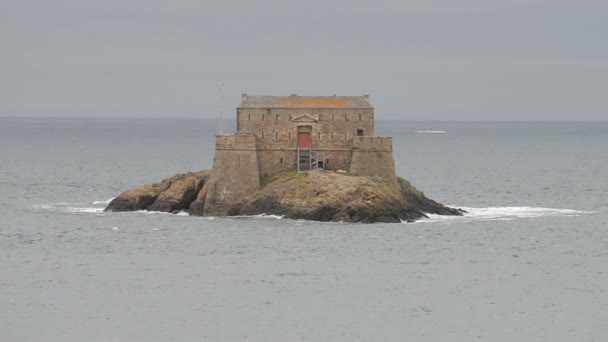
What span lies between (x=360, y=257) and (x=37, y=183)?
54465 mm

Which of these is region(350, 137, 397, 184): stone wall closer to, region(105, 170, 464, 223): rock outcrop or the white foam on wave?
region(105, 170, 464, 223): rock outcrop

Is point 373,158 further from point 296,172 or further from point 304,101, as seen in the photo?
point 304,101

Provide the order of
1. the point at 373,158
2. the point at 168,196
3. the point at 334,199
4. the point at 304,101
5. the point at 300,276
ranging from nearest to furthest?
the point at 300,276 → the point at 334,199 → the point at 373,158 → the point at 168,196 → the point at 304,101

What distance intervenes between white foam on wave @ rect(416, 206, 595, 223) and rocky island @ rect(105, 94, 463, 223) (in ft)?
3.55

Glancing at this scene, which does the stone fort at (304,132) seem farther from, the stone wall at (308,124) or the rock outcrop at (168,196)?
the rock outcrop at (168,196)

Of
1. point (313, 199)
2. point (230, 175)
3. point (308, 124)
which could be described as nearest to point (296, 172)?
point (308, 124)

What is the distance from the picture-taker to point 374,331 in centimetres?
4388

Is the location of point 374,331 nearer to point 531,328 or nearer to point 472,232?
point 531,328

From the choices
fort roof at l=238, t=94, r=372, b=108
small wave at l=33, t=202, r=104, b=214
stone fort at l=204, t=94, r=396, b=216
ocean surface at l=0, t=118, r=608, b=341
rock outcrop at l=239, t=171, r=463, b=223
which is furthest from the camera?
small wave at l=33, t=202, r=104, b=214

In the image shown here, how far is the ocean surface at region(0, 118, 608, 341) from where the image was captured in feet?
145

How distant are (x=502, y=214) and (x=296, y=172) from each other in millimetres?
13937

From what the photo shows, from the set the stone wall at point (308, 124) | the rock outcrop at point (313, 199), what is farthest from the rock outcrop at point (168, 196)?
the stone wall at point (308, 124)

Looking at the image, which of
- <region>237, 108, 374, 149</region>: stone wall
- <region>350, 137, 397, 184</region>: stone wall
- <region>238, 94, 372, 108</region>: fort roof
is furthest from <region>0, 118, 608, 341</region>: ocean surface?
<region>238, 94, 372, 108</region>: fort roof

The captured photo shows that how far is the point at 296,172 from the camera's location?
7425 centimetres
